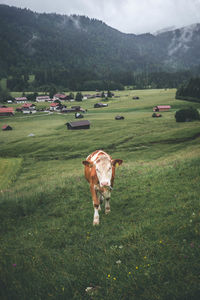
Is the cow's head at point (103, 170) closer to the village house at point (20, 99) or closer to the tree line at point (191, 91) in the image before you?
the tree line at point (191, 91)

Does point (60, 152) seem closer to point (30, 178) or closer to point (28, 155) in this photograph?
point (28, 155)

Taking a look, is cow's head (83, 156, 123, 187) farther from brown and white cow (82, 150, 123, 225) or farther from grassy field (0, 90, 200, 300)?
grassy field (0, 90, 200, 300)

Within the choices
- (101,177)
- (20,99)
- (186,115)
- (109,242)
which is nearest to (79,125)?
(186,115)

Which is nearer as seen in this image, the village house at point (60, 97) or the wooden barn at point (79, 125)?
the wooden barn at point (79, 125)

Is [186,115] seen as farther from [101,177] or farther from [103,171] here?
[101,177]

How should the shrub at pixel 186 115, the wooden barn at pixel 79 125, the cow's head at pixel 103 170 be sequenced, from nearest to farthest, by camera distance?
the cow's head at pixel 103 170 → the shrub at pixel 186 115 → the wooden barn at pixel 79 125

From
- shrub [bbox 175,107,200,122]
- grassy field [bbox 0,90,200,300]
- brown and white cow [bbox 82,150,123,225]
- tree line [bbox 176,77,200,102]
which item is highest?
tree line [bbox 176,77,200,102]

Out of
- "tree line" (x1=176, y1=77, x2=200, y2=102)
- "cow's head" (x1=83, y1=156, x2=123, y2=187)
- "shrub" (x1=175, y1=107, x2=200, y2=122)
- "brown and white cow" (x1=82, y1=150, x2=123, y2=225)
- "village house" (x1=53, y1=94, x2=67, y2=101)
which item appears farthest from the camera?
"village house" (x1=53, y1=94, x2=67, y2=101)

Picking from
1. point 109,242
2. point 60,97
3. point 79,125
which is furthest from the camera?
point 60,97

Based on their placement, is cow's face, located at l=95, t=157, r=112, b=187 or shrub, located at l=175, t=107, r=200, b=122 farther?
shrub, located at l=175, t=107, r=200, b=122

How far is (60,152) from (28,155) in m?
7.96

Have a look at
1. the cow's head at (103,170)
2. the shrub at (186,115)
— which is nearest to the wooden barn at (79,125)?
the shrub at (186,115)

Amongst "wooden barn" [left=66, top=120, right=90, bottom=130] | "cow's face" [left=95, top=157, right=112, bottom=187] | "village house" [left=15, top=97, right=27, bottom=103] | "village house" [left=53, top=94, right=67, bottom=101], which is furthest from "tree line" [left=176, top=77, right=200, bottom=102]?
"village house" [left=15, top=97, right=27, bottom=103]

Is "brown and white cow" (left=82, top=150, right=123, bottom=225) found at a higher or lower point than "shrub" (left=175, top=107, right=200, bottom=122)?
lower
